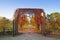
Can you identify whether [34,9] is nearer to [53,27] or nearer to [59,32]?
[53,27]

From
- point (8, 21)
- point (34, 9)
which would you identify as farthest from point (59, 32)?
point (8, 21)

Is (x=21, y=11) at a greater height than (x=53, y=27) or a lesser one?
greater

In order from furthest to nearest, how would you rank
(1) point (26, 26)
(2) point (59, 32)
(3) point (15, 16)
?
(1) point (26, 26) → (3) point (15, 16) → (2) point (59, 32)

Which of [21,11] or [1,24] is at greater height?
[21,11]

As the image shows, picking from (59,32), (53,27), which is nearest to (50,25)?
(53,27)

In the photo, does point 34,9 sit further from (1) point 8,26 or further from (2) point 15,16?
(1) point 8,26

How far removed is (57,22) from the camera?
61.9ft

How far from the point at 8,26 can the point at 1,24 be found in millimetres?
1563

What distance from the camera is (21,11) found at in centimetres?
2178

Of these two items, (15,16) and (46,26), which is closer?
(46,26)

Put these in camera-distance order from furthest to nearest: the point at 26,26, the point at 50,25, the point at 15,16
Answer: the point at 26,26 < the point at 15,16 < the point at 50,25

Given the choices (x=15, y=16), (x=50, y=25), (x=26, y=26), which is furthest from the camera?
(x=26, y=26)

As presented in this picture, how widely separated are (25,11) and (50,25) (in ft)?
13.7

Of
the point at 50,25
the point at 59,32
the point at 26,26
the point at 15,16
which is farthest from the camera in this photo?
the point at 26,26
